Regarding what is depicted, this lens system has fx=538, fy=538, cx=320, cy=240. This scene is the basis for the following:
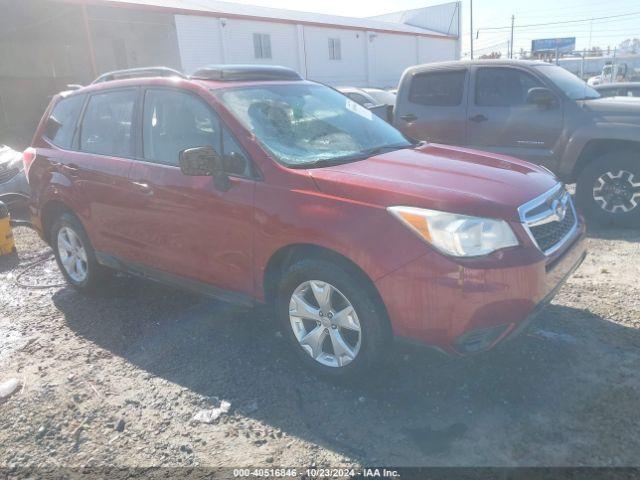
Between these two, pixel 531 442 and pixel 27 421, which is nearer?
pixel 531 442

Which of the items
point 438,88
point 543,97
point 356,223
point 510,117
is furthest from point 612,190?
point 356,223

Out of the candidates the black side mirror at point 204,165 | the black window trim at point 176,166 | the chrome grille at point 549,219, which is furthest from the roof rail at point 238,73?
the chrome grille at point 549,219

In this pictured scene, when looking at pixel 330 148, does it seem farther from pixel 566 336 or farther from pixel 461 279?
pixel 566 336

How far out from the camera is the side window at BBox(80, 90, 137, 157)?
4074 mm

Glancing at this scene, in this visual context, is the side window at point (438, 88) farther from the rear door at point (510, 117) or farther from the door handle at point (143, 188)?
the door handle at point (143, 188)

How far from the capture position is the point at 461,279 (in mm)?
2611

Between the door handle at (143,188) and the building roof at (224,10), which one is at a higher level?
the building roof at (224,10)

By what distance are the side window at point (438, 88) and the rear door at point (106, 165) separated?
168 inches

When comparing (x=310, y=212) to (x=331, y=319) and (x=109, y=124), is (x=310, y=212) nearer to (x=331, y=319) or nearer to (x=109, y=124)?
(x=331, y=319)

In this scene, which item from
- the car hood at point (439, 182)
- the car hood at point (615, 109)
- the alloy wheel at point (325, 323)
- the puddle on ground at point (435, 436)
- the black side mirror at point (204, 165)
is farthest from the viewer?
the car hood at point (615, 109)

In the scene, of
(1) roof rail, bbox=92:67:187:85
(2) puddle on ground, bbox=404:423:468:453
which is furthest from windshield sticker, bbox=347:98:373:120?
(2) puddle on ground, bbox=404:423:468:453

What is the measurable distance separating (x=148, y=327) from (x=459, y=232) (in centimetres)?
260

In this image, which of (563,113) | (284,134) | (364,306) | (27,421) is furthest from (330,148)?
(563,113)

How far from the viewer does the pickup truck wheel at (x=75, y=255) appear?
4.62m
